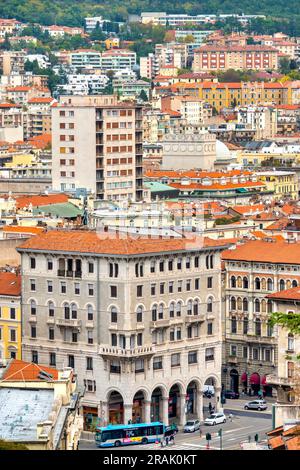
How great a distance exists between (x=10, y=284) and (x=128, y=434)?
435 inches

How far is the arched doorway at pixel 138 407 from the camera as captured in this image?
6506cm

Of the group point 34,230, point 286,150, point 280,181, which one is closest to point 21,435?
point 34,230

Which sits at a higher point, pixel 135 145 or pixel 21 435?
pixel 21 435

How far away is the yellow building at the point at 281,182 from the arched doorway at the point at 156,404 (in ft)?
218

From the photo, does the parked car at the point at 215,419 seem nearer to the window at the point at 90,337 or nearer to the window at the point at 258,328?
the window at the point at 90,337

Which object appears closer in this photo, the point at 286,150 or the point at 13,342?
the point at 13,342

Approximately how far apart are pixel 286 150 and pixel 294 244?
92316mm

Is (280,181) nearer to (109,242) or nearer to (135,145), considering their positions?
(135,145)

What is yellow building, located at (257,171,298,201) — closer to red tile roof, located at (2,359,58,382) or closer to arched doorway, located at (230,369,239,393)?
arched doorway, located at (230,369,239,393)

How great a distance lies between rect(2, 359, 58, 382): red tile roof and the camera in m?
50.5

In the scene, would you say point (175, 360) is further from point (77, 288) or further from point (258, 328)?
point (258, 328)

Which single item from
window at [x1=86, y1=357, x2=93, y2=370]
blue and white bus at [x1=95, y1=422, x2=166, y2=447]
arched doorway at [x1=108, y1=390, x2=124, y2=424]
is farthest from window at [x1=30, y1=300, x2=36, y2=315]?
blue and white bus at [x1=95, y1=422, x2=166, y2=447]

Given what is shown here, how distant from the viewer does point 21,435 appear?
37531 millimetres

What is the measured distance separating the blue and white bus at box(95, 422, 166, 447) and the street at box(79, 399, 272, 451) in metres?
0.24
